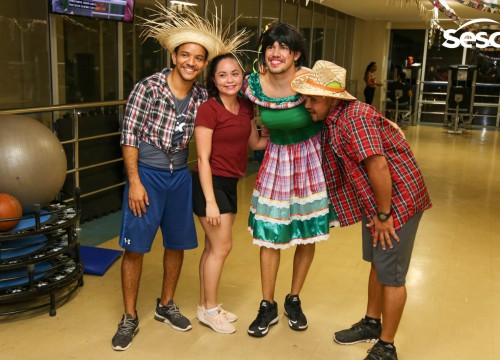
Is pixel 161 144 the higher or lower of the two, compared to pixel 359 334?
higher

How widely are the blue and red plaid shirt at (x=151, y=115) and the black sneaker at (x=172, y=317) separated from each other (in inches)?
34.5

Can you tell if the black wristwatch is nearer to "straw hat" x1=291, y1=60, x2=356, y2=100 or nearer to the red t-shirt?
"straw hat" x1=291, y1=60, x2=356, y2=100

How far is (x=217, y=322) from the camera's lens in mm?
2781

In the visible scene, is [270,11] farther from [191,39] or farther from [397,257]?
[397,257]

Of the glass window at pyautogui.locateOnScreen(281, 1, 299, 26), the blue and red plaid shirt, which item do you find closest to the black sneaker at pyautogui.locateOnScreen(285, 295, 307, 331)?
the blue and red plaid shirt

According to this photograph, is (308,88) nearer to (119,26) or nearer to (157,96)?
(157,96)

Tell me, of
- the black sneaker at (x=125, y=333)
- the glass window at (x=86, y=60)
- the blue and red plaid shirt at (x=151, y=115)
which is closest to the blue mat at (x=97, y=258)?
the black sneaker at (x=125, y=333)

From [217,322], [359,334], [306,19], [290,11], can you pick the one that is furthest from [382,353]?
[306,19]

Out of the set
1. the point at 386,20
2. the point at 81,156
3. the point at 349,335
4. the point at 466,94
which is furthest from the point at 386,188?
the point at 386,20

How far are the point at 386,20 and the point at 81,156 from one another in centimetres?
1164

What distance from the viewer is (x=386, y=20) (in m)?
14.5

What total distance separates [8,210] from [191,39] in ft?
4.06

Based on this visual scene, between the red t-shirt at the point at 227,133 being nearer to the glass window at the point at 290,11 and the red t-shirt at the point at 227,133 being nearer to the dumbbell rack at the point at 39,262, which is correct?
the dumbbell rack at the point at 39,262

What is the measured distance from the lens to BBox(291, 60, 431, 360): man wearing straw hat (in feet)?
7.34
